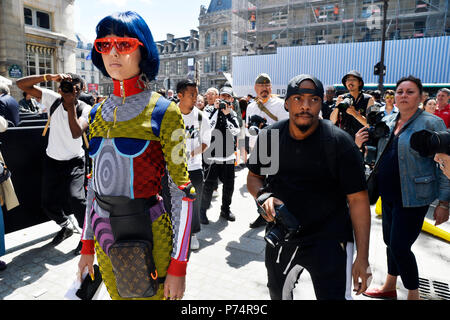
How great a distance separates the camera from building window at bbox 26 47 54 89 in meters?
22.2

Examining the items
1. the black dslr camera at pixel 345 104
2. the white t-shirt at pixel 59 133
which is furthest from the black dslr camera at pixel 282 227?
the white t-shirt at pixel 59 133

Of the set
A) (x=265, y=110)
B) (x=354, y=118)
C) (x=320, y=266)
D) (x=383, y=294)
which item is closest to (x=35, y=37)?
(x=265, y=110)

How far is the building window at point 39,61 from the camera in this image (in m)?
22.2

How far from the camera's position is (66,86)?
354 centimetres

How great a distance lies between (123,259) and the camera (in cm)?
160

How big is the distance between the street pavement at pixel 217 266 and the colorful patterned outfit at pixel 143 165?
5.89 ft

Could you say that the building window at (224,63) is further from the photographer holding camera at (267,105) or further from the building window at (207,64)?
the photographer holding camera at (267,105)

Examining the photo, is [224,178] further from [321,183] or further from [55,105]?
[321,183]

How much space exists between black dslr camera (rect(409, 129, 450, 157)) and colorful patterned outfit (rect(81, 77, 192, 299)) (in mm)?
2029

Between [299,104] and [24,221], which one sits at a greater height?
[299,104]

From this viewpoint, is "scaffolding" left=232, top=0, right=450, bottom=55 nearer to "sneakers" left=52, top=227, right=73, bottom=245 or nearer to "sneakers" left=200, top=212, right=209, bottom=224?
"sneakers" left=200, top=212, right=209, bottom=224
